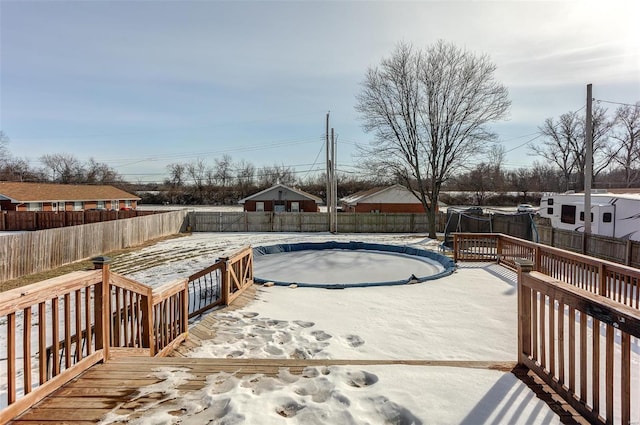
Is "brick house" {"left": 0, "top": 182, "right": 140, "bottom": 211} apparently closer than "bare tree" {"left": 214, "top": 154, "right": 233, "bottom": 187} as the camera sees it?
Yes

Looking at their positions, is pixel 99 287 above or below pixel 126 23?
below

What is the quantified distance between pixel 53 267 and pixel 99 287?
38.0 ft

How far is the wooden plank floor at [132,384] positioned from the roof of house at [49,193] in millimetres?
29612

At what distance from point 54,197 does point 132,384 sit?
31.1 metres

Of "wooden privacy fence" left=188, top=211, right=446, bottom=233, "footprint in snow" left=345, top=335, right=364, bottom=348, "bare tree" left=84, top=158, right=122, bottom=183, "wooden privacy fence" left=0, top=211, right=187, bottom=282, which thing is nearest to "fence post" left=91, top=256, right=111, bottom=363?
"footprint in snow" left=345, top=335, right=364, bottom=348

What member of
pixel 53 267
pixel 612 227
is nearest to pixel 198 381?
pixel 53 267

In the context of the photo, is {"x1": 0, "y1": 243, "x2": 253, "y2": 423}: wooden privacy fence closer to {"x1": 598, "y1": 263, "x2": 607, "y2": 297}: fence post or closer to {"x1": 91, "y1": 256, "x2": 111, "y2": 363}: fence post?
{"x1": 91, "y1": 256, "x2": 111, "y2": 363}: fence post

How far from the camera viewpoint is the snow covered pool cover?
8.85 metres

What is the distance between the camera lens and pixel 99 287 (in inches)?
106

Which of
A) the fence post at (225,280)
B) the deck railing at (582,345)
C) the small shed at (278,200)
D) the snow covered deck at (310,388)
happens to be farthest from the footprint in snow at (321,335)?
the small shed at (278,200)

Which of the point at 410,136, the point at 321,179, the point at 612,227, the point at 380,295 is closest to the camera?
the point at 380,295

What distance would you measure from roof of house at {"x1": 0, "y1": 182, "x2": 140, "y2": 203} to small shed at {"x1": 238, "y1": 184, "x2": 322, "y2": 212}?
1385cm

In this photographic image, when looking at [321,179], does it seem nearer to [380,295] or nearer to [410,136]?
[410,136]

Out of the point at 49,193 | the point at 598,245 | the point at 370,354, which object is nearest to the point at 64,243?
the point at 370,354
